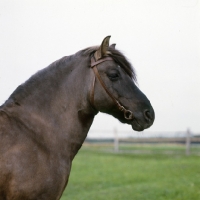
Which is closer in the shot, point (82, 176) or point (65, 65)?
point (65, 65)

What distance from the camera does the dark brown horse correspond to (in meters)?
3.91

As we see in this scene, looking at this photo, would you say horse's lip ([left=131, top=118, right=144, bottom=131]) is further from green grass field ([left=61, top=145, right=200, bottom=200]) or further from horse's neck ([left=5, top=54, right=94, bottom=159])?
green grass field ([left=61, top=145, right=200, bottom=200])

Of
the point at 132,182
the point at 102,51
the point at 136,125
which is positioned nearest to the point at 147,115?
the point at 136,125

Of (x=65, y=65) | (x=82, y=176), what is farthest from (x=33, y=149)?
(x=82, y=176)

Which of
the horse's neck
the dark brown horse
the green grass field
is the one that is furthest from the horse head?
the green grass field

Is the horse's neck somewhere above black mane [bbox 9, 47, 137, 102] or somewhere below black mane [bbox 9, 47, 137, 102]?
below

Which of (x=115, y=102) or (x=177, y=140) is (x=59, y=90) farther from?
(x=177, y=140)

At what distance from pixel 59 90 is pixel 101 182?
7972 mm

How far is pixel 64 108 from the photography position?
4.27m

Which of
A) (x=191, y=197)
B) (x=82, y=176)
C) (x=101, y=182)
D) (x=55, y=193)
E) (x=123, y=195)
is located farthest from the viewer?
(x=82, y=176)

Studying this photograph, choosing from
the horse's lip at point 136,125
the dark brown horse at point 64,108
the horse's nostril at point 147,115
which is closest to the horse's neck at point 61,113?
the dark brown horse at point 64,108

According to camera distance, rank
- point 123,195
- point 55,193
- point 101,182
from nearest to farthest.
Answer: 1. point 55,193
2. point 123,195
3. point 101,182

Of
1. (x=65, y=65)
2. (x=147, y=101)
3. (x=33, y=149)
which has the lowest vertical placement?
(x=33, y=149)

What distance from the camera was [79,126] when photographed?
4285 mm
